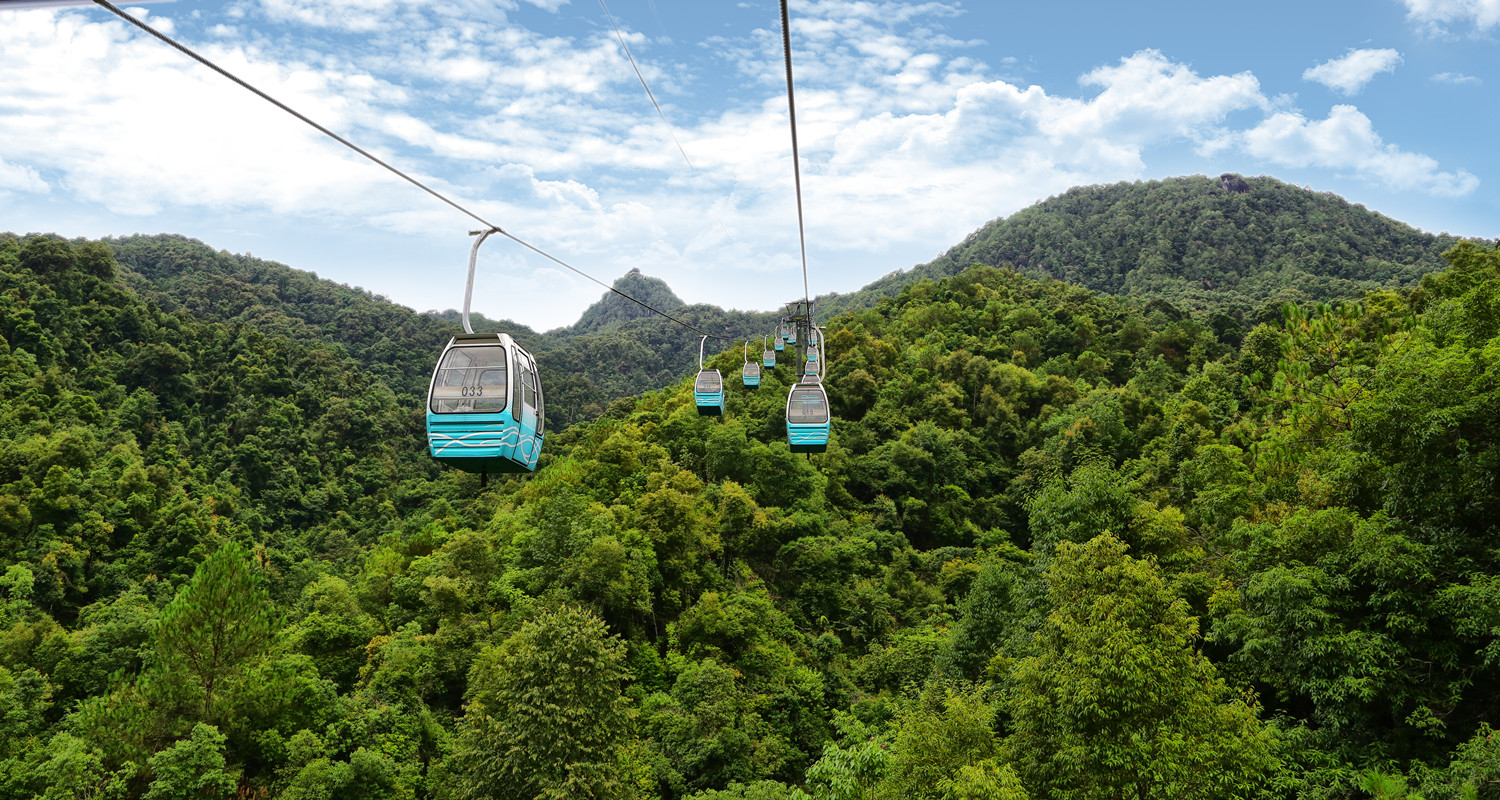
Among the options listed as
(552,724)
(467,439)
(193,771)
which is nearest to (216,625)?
(193,771)

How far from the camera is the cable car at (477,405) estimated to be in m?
9.48

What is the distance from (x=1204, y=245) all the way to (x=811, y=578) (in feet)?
368

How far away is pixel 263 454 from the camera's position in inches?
2272

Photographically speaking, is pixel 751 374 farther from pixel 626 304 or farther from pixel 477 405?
pixel 626 304

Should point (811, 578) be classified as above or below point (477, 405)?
below

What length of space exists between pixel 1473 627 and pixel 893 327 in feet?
189

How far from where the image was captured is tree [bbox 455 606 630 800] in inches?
718

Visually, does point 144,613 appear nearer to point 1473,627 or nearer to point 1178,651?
point 1178,651

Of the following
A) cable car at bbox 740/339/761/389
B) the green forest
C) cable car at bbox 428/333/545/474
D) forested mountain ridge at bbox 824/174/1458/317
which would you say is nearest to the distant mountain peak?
forested mountain ridge at bbox 824/174/1458/317

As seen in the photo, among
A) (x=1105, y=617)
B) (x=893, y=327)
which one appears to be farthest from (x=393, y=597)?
(x=893, y=327)

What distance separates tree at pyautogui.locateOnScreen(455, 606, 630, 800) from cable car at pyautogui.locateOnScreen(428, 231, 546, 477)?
10838 millimetres

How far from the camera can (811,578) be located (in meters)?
35.1

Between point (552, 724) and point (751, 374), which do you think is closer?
point (552, 724)

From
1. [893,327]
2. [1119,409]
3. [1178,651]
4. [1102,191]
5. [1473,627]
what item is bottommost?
[1178,651]
